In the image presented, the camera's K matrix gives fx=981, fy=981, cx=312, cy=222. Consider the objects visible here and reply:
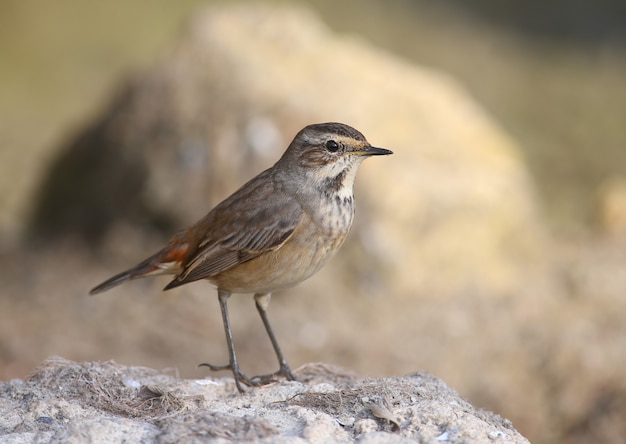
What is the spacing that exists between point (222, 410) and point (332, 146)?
62.6 inches

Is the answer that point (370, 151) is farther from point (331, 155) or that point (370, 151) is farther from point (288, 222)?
point (288, 222)

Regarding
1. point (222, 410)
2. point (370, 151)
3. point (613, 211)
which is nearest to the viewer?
point (222, 410)

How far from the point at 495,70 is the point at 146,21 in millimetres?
6163

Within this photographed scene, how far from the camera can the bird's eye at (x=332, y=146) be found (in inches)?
205

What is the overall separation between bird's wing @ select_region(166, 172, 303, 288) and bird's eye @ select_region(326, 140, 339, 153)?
0.34 metres

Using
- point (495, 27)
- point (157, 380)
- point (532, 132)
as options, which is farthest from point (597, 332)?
point (495, 27)

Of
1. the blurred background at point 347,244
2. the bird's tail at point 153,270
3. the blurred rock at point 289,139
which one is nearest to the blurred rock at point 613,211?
the blurred background at point 347,244

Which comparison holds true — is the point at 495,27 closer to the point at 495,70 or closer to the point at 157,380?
the point at 495,70

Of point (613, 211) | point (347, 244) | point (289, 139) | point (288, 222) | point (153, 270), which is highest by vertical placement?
point (613, 211)

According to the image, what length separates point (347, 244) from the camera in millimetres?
8672

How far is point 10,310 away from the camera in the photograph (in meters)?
8.70

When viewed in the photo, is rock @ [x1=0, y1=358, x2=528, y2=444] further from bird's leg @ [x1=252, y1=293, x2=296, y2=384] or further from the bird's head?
the bird's head

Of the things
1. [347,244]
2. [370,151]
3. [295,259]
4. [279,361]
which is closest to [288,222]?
[295,259]

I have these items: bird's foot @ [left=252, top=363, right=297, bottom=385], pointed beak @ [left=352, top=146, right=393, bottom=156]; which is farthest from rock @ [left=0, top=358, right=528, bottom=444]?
pointed beak @ [left=352, top=146, right=393, bottom=156]
